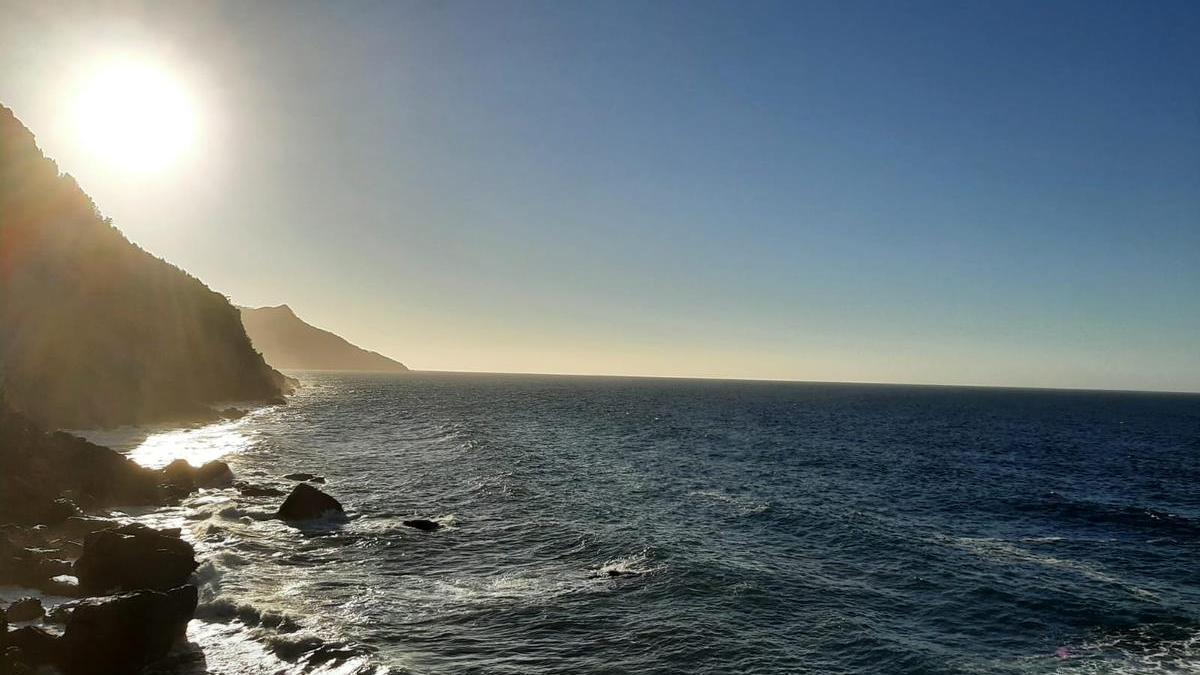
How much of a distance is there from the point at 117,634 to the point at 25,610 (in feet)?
19.0

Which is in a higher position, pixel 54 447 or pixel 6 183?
pixel 6 183

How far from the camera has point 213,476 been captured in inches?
2032

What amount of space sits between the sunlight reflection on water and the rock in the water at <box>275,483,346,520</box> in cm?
2388

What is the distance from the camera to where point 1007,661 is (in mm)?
23125

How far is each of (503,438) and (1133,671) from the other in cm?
7579

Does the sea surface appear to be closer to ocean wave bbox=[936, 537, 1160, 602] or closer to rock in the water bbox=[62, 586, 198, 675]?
ocean wave bbox=[936, 537, 1160, 602]

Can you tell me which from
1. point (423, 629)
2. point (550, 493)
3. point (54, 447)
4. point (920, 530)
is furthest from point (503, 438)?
point (423, 629)

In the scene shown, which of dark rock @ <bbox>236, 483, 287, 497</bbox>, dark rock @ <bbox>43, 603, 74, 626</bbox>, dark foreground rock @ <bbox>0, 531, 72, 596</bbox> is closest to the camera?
dark rock @ <bbox>43, 603, 74, 626</bbox>

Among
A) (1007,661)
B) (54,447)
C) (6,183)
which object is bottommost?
(1007,661)

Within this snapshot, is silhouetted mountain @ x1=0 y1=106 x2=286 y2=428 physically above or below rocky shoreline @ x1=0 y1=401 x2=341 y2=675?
above

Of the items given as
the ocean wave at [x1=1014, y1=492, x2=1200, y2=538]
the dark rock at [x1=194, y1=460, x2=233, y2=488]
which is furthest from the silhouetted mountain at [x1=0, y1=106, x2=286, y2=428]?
the ocean wave at [x1=1014, y1=492, x2=1200, y2=538]

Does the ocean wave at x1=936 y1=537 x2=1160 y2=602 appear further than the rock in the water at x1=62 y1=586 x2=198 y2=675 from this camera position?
Yes

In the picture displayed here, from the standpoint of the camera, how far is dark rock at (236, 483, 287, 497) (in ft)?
158

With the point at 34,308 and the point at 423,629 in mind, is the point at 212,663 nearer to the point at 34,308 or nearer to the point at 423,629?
the point at 423,629
